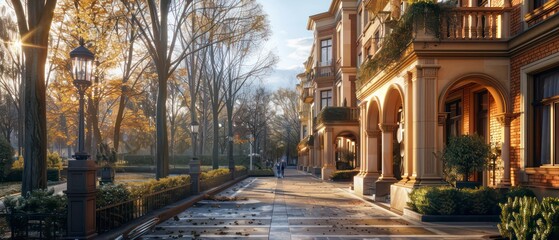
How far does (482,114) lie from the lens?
1741 cm

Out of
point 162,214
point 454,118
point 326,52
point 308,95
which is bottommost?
point 162,214

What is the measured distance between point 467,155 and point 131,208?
8.90 m

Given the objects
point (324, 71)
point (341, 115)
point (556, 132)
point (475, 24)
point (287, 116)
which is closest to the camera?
point (556, 132)

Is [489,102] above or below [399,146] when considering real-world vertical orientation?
above

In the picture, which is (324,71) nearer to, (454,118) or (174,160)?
(454,118)

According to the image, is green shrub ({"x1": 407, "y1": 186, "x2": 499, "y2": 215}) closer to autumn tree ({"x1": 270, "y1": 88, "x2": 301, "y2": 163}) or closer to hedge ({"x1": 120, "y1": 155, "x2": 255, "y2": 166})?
hedge ({"x1": 120, "y1": 155, "x2": 255, "y2": 166})

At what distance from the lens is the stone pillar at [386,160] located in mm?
20266

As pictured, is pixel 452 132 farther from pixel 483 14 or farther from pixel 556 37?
pixel 556 37

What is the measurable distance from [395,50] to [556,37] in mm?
5095

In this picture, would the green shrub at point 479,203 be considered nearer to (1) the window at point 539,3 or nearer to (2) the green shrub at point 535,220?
(1) the window at point 539,3

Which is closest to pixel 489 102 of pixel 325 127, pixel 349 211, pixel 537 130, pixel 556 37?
pixel 537 130

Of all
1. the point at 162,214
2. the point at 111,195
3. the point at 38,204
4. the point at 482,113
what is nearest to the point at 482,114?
the point at 482,113

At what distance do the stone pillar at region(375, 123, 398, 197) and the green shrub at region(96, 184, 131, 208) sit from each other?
36.6 feet

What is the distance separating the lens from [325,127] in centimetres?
3981
